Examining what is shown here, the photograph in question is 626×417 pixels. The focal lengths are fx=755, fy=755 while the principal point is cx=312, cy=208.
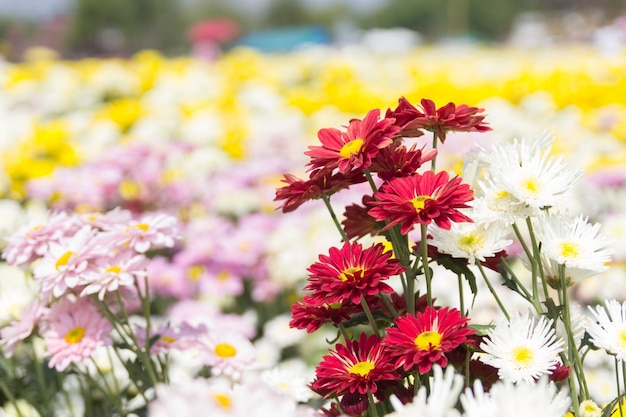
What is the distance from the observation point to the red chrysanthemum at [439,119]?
992mm

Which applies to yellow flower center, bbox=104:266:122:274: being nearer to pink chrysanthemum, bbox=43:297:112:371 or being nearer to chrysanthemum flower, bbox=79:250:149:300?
chrysanthemum flower, bbox=79:250:149:300

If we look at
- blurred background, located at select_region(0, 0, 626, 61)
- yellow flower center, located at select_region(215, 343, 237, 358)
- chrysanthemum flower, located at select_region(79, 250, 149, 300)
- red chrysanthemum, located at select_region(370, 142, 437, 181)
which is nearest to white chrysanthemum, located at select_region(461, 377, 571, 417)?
red chrysanthemum, located at select_region(370, 142, 437, 181)

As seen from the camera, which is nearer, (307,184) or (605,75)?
(307,184)

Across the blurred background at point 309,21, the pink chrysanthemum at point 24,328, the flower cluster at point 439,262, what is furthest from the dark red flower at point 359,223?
the blurred background at point 309,21

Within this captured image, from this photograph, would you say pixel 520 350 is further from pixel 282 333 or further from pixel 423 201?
pixel 282 333

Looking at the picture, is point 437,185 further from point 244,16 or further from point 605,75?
point 244,16

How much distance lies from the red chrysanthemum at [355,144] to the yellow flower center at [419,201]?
0.07 metres

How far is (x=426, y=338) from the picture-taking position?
0.85 metres

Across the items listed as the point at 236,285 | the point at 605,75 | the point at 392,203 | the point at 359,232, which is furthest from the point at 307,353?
Result: the point at 605,75

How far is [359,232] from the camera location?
1.04m

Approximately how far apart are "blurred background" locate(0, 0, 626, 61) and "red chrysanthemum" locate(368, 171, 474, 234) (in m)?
21.1

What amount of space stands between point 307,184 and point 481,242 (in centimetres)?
24

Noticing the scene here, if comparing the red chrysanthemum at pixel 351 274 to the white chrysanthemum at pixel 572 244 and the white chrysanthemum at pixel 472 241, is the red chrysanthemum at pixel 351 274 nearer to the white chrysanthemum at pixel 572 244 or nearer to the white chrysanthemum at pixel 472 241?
the white chrysanthemum at pixel 472 241

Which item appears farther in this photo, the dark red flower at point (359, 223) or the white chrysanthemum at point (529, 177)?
the dark red flower at point (359, 223)
